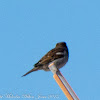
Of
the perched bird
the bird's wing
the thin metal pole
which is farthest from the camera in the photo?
the bird's wing

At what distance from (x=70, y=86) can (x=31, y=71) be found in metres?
4.17

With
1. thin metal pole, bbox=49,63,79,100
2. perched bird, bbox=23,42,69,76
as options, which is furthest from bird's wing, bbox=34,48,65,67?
thin metal pole, bbox=49,63,79,100

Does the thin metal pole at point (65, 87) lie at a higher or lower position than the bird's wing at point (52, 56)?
lower

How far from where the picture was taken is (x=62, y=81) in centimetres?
472

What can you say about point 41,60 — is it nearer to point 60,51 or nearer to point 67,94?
point 60,51

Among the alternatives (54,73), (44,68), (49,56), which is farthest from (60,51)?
Answer: (54,73)

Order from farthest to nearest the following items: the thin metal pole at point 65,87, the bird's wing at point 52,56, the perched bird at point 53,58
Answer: the bird's wing at point 52,56, the perched bird at point 53,58, the thin metal pole at point 65,87

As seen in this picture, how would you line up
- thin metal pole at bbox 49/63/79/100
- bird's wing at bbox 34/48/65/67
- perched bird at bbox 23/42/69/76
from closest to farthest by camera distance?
thin metal pole at bbox 49/63/79/100
perched bird at bbox 23/42/69/76
bird's wing at bbox 34/48/65/67

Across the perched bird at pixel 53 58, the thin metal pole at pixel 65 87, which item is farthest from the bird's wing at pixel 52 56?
the thin metal pole at pixel 65 87

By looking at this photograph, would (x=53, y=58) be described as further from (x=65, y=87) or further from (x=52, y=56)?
(x=65, y=87)

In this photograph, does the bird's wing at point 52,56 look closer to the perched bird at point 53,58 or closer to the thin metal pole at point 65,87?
the perched bird at point 53,58

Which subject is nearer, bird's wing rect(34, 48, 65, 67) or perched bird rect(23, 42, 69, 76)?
perched bird rect(23, 42, 69, 76)

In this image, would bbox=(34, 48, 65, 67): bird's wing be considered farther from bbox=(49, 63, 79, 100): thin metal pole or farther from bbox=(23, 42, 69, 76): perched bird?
bbox=(49, 63, 79, 100): thin metal pole

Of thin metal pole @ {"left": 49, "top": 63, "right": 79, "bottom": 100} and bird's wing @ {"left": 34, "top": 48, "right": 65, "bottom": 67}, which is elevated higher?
bird's wing @ {"left": 34, "top": 48, "right": 65, "bottom": 67}
